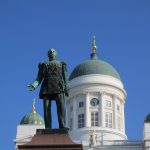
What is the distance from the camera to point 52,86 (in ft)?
48.4

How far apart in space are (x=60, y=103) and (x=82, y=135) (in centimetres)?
6358

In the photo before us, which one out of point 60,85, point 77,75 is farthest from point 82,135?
point 60,85

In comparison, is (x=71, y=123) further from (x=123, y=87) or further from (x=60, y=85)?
(x=60, y=85)

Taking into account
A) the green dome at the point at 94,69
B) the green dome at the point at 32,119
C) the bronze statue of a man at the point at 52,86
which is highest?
the green dome at the point at 94,69

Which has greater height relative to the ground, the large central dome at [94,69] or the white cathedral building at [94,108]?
the large central dome at [94,69]

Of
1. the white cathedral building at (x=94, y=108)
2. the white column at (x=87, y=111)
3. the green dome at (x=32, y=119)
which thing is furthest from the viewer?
the green dome at (x=32, y=119)

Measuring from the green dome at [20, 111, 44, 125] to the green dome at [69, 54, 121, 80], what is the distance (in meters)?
6.95

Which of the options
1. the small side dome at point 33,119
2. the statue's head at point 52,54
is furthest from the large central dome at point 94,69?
the statue's head at point 52,54

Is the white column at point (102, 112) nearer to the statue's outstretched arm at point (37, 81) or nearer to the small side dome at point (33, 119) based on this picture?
the small side dome at point (33, 119)

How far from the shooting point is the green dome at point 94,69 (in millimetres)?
83562

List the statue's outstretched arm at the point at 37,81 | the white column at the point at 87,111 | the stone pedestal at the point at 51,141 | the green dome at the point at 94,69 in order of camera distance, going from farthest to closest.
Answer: the green dome at the point at 94,69
the white column at the point at 87,111
the statue's outstretched arm at the point at 37,81
the stone pedestal at the point at 51,141

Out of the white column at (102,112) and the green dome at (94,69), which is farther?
the green dome at (94,69)

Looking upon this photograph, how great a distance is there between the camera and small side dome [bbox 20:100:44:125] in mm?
80125

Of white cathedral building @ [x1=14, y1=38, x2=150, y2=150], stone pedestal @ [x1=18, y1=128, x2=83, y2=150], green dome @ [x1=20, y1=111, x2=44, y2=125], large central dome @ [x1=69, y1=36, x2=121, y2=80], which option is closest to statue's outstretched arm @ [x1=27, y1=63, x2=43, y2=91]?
stone pedestal @ [x1=18, y1=128, x2=83, y2=150]
